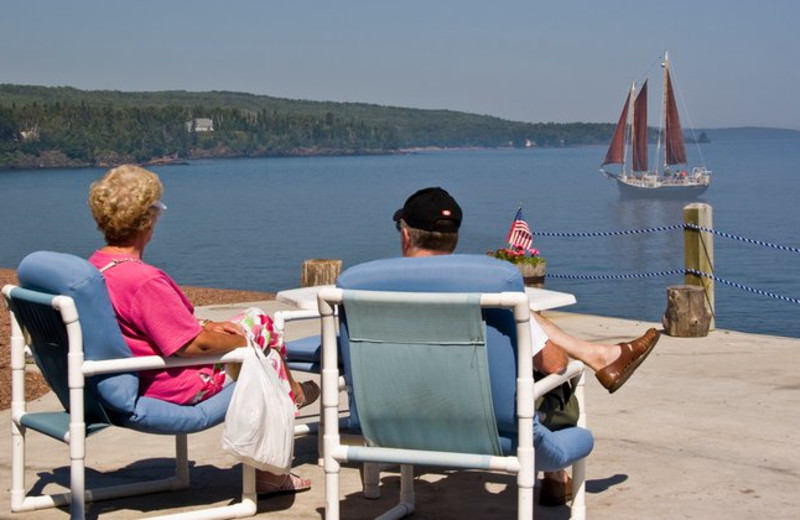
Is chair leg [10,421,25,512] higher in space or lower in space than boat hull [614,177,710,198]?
higher

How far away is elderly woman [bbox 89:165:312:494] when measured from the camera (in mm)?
4594

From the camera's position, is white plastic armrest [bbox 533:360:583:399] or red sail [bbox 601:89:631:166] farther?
red sail [bbox 601:89:631:166]

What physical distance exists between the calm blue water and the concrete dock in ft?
69.5

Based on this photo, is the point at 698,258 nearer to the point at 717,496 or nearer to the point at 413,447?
the point at 717,496

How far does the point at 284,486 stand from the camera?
17.2 feet

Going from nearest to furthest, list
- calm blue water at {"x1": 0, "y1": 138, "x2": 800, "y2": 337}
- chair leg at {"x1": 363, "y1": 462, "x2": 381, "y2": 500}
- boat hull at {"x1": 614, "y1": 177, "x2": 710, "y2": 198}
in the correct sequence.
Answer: chair leg at {"x1": 363, "y1": 462, "x2": 381, "y2": 500}
calm blue water at {"x1": 0, "y1": 138, "x2": 800, "y2": 337}
boat hull at {"x1": 614, "y1": 177, "x2": 710, "y2": 198}

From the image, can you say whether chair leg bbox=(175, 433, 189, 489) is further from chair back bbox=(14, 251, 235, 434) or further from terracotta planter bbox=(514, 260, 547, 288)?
terracotta planter bbox=(514, 260, 547, 288)

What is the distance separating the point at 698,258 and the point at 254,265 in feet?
132

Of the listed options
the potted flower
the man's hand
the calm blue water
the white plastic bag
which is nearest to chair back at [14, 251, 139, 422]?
the white plastic bag

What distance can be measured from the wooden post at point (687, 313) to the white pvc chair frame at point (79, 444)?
17.5ft

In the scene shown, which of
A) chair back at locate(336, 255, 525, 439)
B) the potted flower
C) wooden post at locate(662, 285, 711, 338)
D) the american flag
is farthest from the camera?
the american flag

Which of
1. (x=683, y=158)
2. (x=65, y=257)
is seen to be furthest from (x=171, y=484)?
(x=683, y=158)

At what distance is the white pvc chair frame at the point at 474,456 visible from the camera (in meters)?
3.94

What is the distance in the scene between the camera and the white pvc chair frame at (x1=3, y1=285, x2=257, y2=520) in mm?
4473
